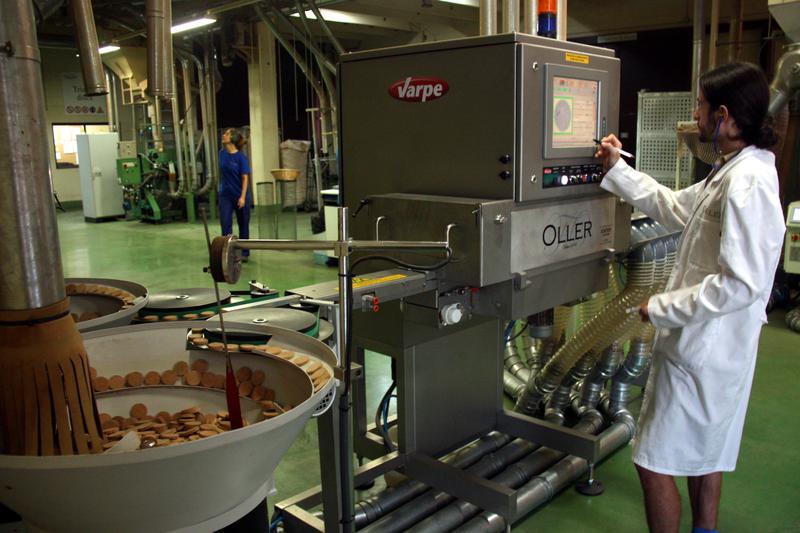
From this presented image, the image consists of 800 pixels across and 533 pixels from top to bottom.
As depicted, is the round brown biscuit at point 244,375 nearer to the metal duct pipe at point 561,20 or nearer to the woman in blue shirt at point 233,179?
the metal duct pipe at point 561,20

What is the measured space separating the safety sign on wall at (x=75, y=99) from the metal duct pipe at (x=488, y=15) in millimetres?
10421

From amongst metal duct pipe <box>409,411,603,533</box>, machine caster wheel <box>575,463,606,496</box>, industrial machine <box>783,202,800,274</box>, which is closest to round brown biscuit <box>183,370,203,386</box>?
metal duct pipe <box>409,411,603,533</box>

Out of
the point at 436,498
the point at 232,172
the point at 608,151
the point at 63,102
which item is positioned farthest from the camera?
the point at 63,102

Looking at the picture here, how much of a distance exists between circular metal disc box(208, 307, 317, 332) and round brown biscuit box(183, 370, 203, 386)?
0.12 metres

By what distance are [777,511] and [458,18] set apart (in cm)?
683

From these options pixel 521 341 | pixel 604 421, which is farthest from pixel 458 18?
pixel 604 421

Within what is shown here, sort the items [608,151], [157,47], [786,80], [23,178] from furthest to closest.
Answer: [786,80] → [608,151] → [157,47] → [23,178]

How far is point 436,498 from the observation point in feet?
6.95

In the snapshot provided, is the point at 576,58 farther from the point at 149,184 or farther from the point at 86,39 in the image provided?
the point at 149,184

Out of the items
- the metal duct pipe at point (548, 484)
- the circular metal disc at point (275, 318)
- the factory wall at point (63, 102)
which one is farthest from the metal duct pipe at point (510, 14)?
the factory wall at point (63, 102)

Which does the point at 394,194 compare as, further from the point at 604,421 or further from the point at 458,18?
the point at 458,18

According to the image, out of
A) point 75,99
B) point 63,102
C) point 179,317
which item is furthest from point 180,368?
point 75,99

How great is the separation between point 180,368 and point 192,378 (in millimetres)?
39

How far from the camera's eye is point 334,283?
62.7 inches
